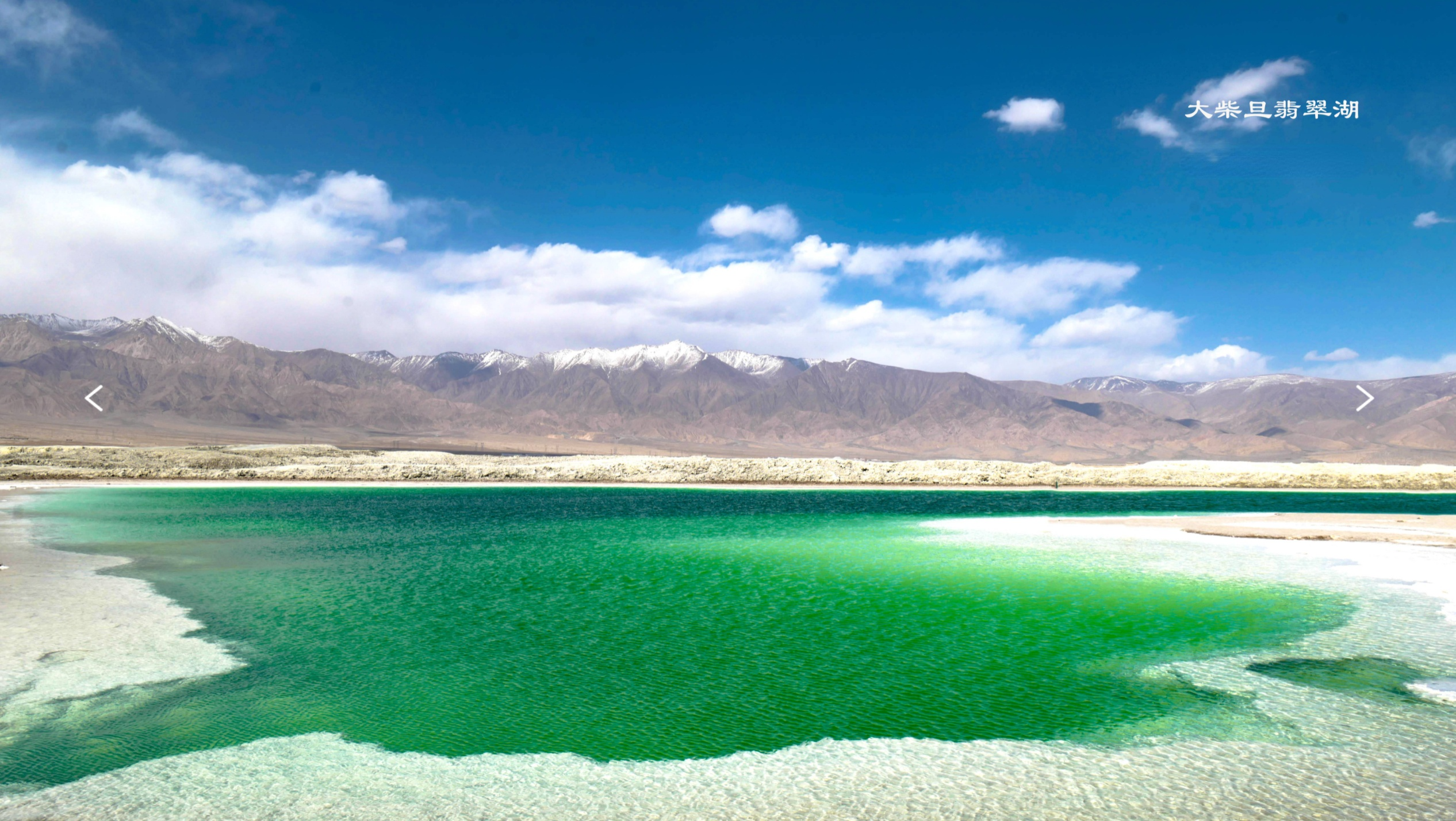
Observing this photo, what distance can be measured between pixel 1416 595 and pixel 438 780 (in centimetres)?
1974

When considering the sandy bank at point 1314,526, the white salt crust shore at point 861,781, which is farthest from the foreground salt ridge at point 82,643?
the sandy bank at point 1314,526

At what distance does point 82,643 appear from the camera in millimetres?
12727

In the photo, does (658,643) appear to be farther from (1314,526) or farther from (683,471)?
(683,471)

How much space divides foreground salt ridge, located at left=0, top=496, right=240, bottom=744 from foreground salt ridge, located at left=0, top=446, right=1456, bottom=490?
5656 centimetres

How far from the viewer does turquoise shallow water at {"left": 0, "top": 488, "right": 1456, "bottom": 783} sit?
9.63 m

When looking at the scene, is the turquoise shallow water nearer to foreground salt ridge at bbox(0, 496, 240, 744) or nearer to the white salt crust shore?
the white salt crust shore

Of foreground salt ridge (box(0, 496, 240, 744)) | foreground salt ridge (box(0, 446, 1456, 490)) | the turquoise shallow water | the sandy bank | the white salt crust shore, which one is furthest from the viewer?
foreground salt ridge (box(0, 446, 1456, 490))

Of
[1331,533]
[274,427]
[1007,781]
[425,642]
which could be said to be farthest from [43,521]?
[274,427]

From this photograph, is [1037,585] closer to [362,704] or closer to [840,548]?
[840,548]

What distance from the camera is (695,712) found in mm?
10297

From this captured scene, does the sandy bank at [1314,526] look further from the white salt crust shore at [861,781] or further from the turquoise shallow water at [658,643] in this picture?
the white salt crust shore at [861,781]

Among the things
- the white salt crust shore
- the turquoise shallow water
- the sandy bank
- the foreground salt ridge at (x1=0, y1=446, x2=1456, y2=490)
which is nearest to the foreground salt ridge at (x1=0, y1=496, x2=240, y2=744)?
the turquoise shallow water

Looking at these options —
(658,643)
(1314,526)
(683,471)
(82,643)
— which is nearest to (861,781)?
(658,643)

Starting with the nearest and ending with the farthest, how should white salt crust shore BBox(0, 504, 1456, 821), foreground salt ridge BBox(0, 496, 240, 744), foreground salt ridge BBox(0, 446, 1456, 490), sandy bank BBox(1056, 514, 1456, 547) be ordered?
white salt crust shore BBox(0, 504, 1456, 821) → foreground salt ridge BBox(0, 496, 240, 744) → sandy bank BBox(1056, 514, 1456, 547) → foreground salt ridge BBox(0, 446, 1456, 490)
